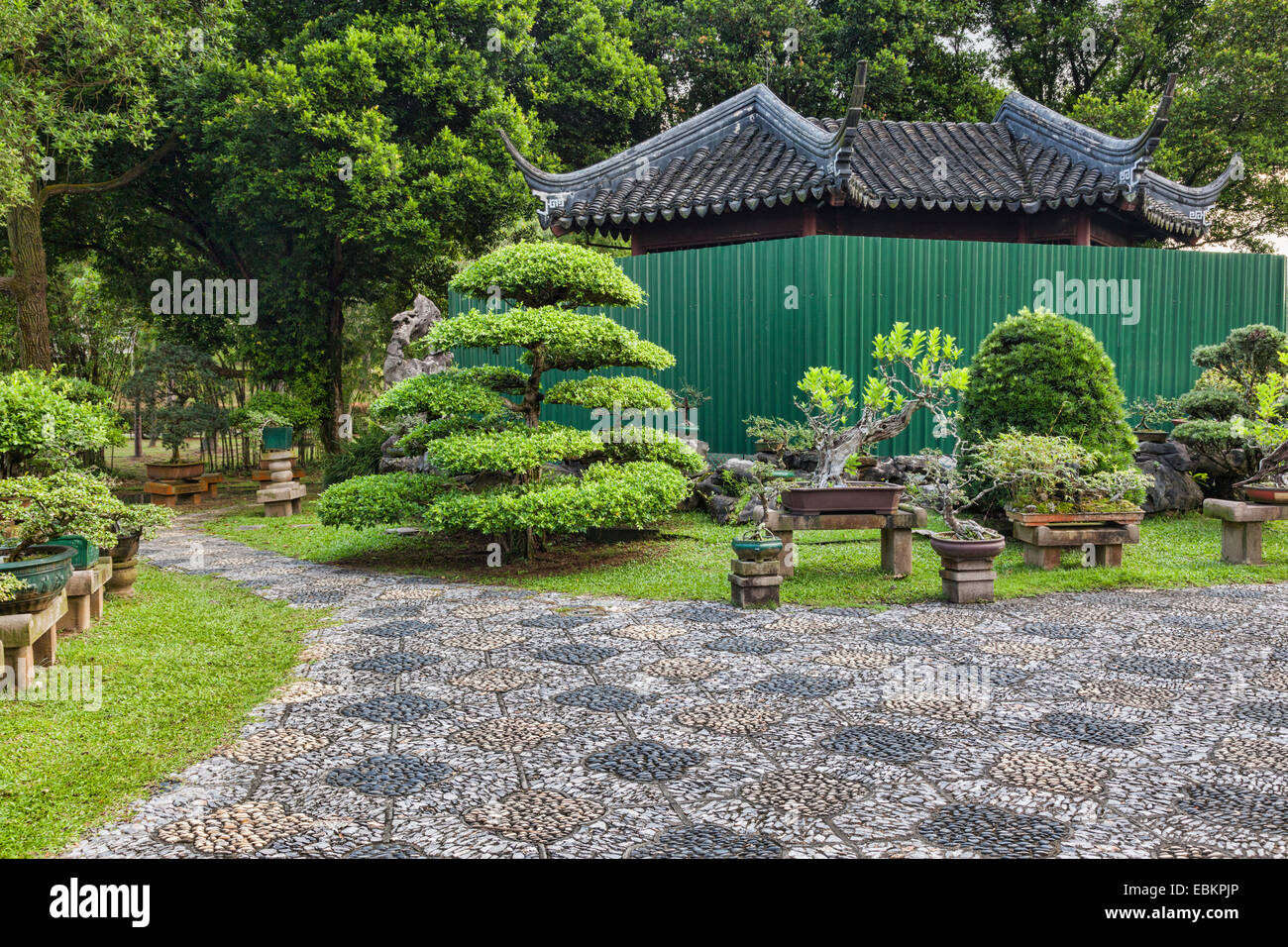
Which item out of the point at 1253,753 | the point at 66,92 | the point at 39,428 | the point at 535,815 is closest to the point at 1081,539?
the point at 1253,753

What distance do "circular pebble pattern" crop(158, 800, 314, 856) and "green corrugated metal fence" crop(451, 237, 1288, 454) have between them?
26.6 ft

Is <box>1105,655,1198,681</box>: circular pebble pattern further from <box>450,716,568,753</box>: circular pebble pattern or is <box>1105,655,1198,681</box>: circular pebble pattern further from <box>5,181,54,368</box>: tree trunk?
<box>5,181,54,368</box>: tree trunk

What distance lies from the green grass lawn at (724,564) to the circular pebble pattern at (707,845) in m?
3.68

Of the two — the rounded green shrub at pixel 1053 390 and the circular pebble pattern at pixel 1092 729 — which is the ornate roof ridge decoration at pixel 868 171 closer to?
the rounded green shrub at pixel 1053 390

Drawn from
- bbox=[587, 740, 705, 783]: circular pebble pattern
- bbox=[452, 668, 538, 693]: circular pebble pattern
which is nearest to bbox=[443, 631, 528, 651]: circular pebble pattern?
bbox=[452, 668, 538, 693]: circular pebble pattern

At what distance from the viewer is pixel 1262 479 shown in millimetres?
8039

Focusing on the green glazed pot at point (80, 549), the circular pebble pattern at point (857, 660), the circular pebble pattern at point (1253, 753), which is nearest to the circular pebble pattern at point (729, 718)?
the circular pebble pattern at point (857, 660)

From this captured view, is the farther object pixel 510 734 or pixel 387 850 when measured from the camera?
pixel 510 734

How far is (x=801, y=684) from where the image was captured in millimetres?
4816

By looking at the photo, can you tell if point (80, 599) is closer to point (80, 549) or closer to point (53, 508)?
point (80, 549)

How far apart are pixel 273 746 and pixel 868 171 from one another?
10.5 m

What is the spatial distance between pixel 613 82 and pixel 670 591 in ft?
42.8

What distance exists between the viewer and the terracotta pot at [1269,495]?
7.64 m
